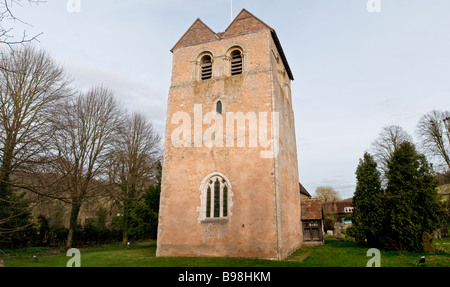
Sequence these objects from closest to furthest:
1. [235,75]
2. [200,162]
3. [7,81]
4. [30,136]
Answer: [30,136] → [7,81] → [200,162] → [235,75]

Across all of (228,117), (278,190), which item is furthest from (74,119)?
(278,190)

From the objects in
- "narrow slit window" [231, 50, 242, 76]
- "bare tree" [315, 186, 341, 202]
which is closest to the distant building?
"narrow slit window" [231, 50, 242, 76]

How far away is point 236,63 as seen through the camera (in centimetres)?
1516

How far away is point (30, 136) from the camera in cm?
909

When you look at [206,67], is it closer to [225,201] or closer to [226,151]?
[226,151]

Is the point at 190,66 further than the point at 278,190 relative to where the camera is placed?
Yes

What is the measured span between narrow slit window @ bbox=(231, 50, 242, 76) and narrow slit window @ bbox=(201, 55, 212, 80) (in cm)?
139

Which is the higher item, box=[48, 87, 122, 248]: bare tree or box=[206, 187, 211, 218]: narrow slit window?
box=[48, 87, 122, 248]: bare tree

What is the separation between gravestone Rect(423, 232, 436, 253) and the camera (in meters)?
13.3

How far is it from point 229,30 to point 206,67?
2.65 meters

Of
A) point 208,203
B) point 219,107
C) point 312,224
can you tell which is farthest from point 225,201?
point 312,224

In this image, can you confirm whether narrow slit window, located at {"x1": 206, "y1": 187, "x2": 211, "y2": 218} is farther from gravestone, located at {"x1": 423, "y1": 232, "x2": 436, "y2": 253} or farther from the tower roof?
gravestone, located at {"x1": 423, "y1": 232, "x2": 436, "y2": 253}

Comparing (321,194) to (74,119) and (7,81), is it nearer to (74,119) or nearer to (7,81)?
(74,119)

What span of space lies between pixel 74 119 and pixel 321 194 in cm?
5291
